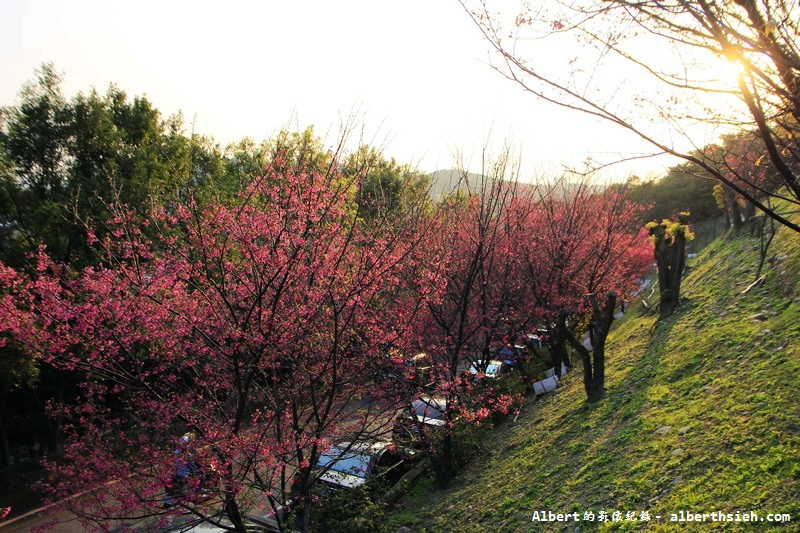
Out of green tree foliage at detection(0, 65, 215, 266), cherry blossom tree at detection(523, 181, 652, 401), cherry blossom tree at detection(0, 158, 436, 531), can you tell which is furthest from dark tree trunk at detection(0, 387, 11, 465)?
cherry blossom tree at detection(523, 181, 652, 401)

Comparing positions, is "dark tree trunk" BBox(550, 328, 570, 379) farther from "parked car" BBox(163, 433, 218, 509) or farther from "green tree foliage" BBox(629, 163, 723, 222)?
"green tree foliage" BBox(629, 163, 723, 222)

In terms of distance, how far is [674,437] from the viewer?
18.7ft

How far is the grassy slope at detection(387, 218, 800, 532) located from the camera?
4.52 metres

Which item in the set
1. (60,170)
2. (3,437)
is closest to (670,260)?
(60,170)

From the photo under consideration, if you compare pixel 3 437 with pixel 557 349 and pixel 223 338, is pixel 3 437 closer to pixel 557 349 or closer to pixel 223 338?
pixel 223 338

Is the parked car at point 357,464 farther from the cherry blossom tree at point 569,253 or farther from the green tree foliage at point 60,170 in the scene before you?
the green tree foliage at point 60,170

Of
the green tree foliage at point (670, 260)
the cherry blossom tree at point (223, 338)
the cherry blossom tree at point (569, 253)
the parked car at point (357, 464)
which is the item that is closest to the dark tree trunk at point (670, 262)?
the green tree foliage at point (670, 260)

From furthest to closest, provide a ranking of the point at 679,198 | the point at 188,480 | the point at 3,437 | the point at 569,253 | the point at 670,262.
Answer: the point at 679,198 → the point at 3,437 → the point at 670,262 → the point at 569,253 → the point at 188,480

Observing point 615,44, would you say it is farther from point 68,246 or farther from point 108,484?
point 68,246

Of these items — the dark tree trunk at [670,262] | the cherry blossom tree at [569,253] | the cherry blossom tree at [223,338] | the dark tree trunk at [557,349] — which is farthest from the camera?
the dark tree trunk at [557,349]

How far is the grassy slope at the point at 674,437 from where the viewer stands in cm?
452

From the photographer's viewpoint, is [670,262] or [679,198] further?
[679,198]

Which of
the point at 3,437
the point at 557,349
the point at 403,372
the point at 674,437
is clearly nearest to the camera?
the point at 674,437

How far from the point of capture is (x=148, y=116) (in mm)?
15250
